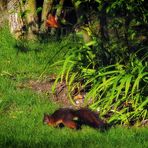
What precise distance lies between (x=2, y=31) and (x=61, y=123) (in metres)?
4.65

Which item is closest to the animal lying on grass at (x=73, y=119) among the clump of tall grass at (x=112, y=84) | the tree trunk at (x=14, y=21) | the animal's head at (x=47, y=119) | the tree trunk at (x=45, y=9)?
the animal's head at (x=47, y=119)

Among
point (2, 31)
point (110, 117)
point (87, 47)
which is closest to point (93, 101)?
point (110, 117)

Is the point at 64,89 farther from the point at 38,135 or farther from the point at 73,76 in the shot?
the point at 38,135

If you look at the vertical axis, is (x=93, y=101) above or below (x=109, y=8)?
below

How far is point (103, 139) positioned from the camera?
20.8ft

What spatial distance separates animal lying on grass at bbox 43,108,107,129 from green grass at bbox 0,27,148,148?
68 mm

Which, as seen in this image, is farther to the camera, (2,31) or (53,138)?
(2,31)

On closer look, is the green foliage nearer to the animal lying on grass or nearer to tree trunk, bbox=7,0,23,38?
the animal lying on grass

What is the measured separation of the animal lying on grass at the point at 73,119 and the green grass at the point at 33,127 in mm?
68

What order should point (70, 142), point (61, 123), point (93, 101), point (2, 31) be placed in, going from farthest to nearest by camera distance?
point (2, 31) < point (93, 101) < point (61, 123) < point (70, 142)

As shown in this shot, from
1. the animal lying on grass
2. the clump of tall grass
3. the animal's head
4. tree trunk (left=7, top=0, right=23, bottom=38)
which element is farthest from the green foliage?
tree trunk (left=7, top=0, right=23, bottom=38)

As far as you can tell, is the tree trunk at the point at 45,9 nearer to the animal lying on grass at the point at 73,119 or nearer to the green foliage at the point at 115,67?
the green foliage at the point at 115,67

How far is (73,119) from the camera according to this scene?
6.73 m

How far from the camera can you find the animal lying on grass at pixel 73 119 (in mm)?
6738
